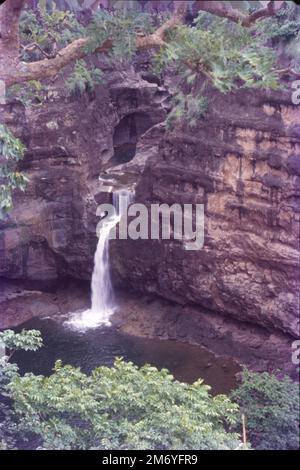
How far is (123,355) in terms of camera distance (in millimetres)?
12703

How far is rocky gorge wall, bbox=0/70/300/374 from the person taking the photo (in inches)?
461

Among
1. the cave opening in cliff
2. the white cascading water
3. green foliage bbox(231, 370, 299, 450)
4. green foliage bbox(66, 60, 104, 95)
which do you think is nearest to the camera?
green foliage bbox(231, 370, 299, 450)

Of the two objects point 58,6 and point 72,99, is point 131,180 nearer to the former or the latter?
point 72,99

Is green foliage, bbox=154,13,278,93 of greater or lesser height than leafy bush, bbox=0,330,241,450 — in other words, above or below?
above

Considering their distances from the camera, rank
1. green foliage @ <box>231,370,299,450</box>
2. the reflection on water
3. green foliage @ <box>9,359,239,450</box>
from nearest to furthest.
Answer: green foliage @ <box>9,359,239,450</box> < green foliage @ <box>231,370,299,450</box> < the reflection on water

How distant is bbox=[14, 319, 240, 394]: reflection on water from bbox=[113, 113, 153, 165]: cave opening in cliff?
25.3 ft

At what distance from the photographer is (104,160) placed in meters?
17.1

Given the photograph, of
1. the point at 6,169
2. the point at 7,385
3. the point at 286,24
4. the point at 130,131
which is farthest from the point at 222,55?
the point at 130,131

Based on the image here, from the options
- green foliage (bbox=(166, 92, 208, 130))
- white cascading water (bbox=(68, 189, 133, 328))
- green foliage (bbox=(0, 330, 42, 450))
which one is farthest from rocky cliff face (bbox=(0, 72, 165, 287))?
green foliage (bbox=(0, 330, 42, 450))

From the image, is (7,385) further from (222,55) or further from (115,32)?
(222,55)

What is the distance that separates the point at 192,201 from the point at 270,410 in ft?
20.2

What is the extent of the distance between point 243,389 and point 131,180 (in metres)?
8.38

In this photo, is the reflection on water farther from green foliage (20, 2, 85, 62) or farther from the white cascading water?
green foliage (20, 2, 85, 62)

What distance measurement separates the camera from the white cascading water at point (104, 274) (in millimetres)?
14734
